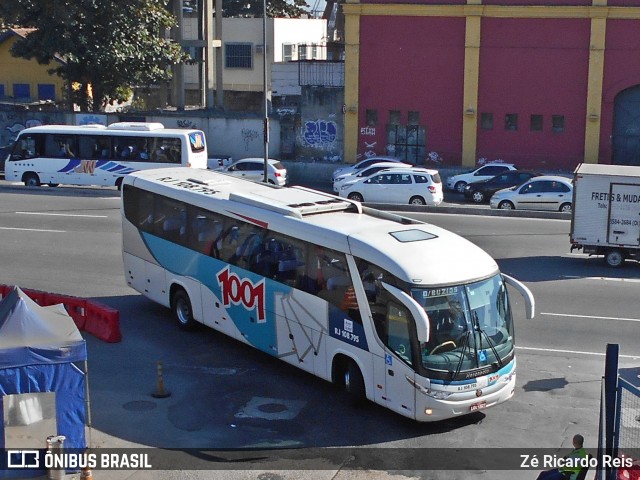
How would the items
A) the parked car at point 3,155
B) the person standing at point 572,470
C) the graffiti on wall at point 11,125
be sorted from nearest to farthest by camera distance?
the person standing at point 572,470, the parked car at point 3,155, the graffiti on wall at point 11,125

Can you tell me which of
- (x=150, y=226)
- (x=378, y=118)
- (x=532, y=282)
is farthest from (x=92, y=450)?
(x=378, y=118)

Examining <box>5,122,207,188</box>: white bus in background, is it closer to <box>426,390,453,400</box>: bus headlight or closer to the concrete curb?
the concrete curb

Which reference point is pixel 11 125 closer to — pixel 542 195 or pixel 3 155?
pixel 3 155

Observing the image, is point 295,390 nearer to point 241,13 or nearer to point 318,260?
point 318,260

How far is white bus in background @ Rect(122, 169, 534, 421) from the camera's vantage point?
1309 cm

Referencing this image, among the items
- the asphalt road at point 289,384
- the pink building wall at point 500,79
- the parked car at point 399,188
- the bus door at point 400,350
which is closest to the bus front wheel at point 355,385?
the asphalt road at point 289,384

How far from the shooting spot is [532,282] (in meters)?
22.2

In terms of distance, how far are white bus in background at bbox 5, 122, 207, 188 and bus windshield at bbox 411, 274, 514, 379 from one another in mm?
23010

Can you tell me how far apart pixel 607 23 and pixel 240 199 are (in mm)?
28507

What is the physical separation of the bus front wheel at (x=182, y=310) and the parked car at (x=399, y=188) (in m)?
15.3

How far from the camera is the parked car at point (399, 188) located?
107 feet

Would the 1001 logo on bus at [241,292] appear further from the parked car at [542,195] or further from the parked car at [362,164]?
the parked car at [362,164]

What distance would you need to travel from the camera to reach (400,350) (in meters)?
13.2

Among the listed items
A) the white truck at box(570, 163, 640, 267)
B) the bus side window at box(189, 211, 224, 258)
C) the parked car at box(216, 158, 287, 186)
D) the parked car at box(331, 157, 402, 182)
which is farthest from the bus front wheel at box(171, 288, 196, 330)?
the parked car at box(331, 157, 402, 182)
